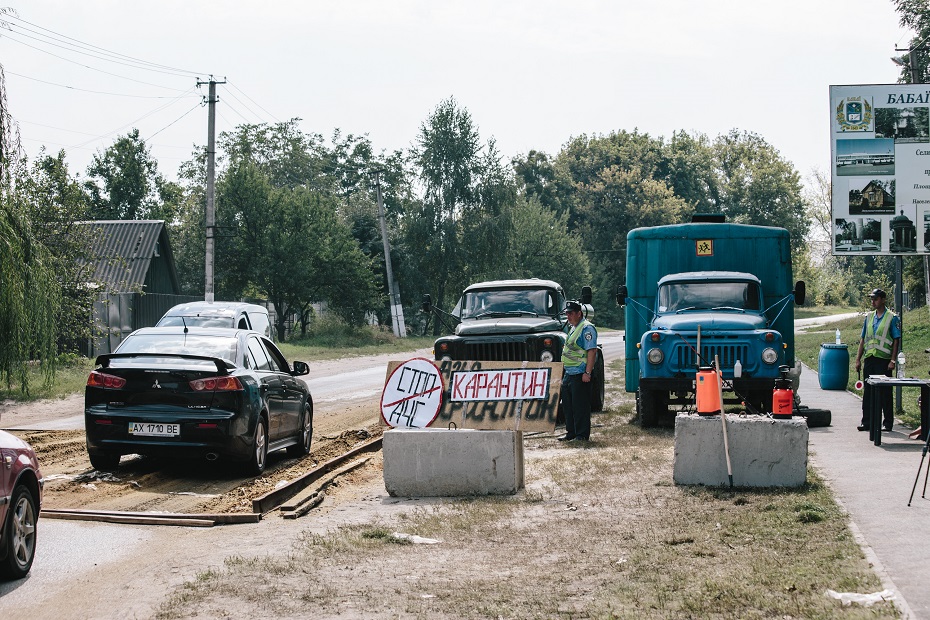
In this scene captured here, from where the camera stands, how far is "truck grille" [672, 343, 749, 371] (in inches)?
628

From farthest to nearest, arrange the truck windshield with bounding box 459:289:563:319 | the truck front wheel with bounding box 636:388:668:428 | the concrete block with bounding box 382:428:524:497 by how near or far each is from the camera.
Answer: the truck windshield with bounding box 459:289:563:319 < the truck front wheel with bounding box 636:388:668:428 < the concrete block with bounding box 382:428:524:497

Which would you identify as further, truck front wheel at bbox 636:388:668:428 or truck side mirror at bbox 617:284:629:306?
truck side mirror at bbox 617:284:629:306

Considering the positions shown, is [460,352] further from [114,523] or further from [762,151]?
[762,151]

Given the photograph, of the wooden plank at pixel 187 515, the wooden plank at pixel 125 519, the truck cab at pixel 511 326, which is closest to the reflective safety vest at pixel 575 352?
the truck cab at pixel 511 326

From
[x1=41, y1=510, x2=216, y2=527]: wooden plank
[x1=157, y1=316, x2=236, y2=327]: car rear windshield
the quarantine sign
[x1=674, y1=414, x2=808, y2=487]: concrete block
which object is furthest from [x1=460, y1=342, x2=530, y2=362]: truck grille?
[x1=41, y1=510, x2=216, y2=527]: wooden plank

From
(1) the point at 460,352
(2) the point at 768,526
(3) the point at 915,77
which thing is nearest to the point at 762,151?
(3) the point at 915,77

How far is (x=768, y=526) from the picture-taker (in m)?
8.23

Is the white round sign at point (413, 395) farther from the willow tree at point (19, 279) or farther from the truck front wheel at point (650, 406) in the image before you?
the willow tree at point (19, 279)

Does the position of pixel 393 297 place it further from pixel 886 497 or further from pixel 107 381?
pixel 886 497

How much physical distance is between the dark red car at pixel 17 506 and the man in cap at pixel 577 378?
27.0 ft

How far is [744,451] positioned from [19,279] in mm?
13901

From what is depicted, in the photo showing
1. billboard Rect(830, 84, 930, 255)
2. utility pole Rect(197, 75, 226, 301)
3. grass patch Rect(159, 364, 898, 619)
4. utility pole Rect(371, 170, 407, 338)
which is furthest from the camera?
utility pole Rect(371, 170, 407, 338)

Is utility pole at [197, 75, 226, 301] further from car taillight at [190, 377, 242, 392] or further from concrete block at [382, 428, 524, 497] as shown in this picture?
concrete block at [382, 428, 524, 497]

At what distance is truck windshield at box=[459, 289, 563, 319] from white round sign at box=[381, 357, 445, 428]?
738 cm
